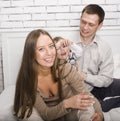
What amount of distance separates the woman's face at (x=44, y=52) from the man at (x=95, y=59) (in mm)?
472

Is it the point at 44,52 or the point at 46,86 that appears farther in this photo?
the point at 46,86

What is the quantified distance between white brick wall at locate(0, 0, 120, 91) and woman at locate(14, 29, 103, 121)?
83 cm

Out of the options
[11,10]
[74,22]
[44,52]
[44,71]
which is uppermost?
[11,10]

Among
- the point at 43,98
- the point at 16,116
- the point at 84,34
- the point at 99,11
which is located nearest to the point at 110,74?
the point at 84,34

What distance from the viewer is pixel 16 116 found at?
1.66 meters

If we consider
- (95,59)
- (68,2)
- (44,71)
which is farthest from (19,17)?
(44,71)

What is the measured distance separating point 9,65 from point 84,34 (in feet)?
2.68

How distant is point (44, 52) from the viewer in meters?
1.54

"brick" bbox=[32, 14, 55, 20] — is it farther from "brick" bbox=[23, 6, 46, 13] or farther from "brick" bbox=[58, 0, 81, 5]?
"brick" bbox=[58, 0, 81, 5]

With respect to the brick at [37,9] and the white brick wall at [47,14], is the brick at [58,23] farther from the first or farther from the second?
the brick at [37,9]

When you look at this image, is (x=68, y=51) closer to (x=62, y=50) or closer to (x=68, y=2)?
(x=62, y=50)

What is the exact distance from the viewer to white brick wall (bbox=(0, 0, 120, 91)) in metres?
2.37

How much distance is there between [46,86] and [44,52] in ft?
0.80

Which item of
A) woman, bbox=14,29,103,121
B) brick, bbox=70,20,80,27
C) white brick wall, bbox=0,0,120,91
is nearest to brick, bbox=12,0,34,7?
white brick wall, bbox=0,0,120,91
